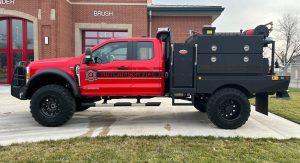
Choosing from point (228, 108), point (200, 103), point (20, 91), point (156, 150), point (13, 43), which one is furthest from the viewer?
point (13, 43)

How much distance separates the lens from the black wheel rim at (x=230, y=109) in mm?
6859

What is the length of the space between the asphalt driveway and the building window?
12.3 metres

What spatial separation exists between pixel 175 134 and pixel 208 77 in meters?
1.60

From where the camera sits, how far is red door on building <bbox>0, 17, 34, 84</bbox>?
65.6 ft

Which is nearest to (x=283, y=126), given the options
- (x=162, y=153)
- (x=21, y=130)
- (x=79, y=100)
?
(x=162, y=153)

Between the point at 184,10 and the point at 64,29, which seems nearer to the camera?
the point at 64,29

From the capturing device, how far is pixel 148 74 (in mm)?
7047

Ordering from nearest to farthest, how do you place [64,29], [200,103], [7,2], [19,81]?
1. [19,81]
2. [200,103]
3. [7,2]
4. [64,29]

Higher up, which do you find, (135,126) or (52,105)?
(52,105)

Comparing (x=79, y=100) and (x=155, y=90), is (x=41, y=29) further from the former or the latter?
(x=155, y=90)

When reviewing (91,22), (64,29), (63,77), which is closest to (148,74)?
(63,77)

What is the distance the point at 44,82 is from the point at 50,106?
0.71 m

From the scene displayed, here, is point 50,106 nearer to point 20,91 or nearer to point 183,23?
point 20,91

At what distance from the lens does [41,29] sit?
18.4 meters
